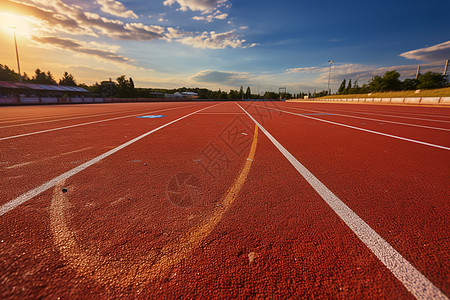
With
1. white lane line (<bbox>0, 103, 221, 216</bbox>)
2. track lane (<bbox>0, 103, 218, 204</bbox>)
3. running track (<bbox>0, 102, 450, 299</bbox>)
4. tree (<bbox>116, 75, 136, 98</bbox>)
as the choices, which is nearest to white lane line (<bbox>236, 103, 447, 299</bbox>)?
running track (<bbox>0, 102, 450, 299</bbox>)

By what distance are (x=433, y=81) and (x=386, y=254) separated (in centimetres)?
8494

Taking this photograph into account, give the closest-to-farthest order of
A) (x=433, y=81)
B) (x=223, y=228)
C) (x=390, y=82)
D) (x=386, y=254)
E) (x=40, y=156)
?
(x=386, y=254) < (x=223, y=228) < (x=40, y=156) < (x=433, y=81) < (x=390, y=82)

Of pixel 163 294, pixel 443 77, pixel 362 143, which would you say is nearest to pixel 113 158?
pixel 163 294

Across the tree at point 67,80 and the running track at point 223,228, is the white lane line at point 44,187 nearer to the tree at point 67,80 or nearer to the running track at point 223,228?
the running track at point 223,228

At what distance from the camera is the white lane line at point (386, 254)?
3.98ft

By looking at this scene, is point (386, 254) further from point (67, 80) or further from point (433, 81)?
point (67, 80)

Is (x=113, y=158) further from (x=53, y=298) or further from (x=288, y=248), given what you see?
(x=288, y=248)

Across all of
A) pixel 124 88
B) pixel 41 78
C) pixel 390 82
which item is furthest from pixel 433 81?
pixel 41 78

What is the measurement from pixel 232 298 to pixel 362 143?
17.3ft

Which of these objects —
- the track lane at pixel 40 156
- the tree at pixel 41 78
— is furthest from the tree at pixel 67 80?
the track lane at pixel 40 156

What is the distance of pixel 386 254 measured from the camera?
148 cm

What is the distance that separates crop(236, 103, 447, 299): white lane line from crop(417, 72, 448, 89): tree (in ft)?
265

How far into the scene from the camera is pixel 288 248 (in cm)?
158

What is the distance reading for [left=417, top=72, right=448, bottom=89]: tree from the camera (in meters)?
55.8
